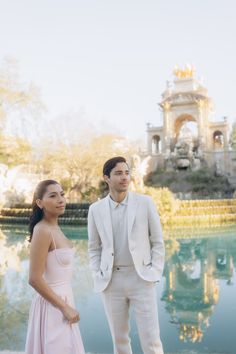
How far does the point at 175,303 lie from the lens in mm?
5223

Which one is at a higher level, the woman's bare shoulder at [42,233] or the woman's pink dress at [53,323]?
the woman's bare shoulder at [42,233]

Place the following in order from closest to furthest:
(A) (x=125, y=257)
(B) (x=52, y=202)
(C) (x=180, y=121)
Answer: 1. (B) (x=52, y=202)
2. (A) (x=125, y=257)
3. (C) (x=180, y=121)

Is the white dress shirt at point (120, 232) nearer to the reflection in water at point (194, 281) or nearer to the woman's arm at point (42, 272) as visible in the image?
the woman's arm at point (42, 272)

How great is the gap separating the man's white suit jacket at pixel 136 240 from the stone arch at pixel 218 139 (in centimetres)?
3870

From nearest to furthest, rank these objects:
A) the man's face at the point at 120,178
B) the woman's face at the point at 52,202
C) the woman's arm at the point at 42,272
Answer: the woman's arm at the point at 42,272
the woman's face at the point at 52,202
the man's face at the point at 120,178

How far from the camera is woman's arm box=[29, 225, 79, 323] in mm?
1948

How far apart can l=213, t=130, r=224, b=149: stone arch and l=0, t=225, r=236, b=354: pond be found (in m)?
32.3

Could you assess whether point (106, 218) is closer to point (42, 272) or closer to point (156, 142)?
point (42, 272)

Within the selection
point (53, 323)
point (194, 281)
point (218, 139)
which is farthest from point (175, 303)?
point (218, 139)

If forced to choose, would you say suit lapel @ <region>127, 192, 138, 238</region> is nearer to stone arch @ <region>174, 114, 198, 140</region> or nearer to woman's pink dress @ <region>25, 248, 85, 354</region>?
woman's pink dress @ <region>25, 248, 85, 354</region>

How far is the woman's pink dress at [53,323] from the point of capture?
1981 millimetres

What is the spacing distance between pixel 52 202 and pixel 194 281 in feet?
16.0

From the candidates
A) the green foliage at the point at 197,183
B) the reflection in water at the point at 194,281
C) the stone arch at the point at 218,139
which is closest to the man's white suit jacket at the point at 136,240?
the reflection in water at the point at 194,281

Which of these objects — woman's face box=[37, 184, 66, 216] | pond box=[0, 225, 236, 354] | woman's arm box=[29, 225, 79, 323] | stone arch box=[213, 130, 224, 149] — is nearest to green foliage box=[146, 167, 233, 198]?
stone arch box=[213, 130, 224, 149]
